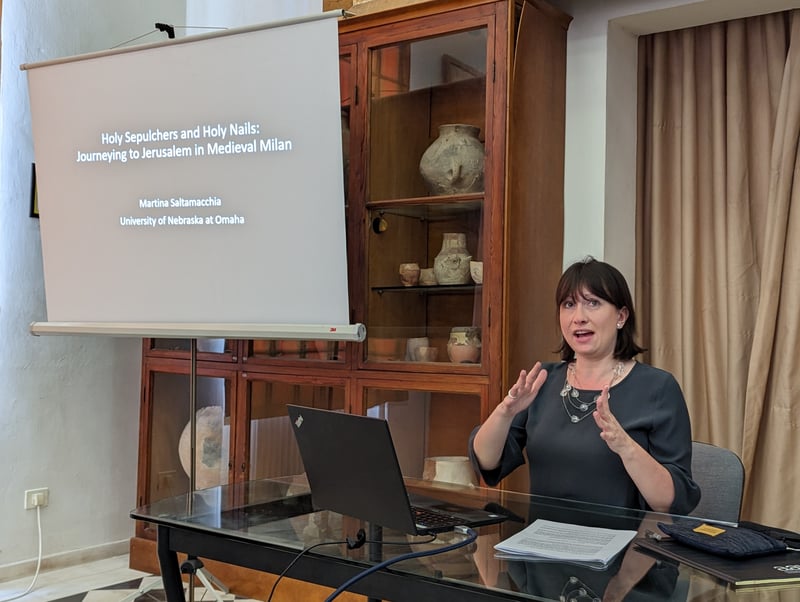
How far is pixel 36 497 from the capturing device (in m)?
3.69

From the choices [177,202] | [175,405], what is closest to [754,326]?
[177,202]

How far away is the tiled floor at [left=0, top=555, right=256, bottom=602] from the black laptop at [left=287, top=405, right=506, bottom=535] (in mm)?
1998

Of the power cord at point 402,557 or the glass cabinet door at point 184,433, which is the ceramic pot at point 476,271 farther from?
the power cord at point 402,557

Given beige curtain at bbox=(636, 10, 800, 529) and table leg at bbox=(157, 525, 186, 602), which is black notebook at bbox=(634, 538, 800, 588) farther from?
beige curtain at bbox=(636, 10, 800, 529)

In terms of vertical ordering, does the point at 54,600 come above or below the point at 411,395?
below

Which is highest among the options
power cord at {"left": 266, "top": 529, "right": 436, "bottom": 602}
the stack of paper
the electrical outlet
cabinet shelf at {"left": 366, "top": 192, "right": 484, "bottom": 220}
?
cabinet shelf at {"left": 366, "top": 192, "right": 484, "bottom": 220}

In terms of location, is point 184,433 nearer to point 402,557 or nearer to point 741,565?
point 402,557

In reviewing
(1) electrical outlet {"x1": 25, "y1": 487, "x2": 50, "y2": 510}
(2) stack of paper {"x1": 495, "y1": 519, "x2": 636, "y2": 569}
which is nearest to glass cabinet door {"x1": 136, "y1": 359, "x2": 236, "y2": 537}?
(1) electrical outlet {"x1": 25, "y1": 487, "x2": 50, "y2": 510}

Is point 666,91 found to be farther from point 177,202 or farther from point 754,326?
point 177,202

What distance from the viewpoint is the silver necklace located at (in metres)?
2.10

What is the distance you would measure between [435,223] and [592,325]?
1.08m

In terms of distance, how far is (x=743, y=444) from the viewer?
2975mm

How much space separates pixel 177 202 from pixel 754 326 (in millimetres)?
2127

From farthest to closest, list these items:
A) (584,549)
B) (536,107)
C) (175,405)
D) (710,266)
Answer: (175,405) → (710,266) → (536,107) → (584,549)
